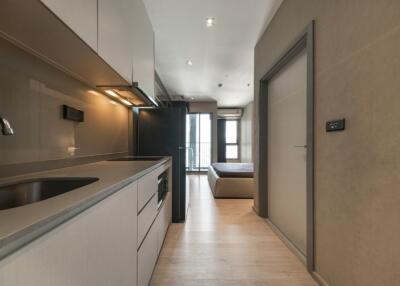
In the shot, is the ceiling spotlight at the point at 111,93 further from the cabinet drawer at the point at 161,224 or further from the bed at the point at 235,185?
the bed at the point at 235,185

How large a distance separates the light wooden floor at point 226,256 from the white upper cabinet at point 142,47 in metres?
1.70

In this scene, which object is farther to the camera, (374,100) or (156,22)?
(156,22)

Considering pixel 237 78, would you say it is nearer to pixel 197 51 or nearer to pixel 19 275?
pixel 197 51

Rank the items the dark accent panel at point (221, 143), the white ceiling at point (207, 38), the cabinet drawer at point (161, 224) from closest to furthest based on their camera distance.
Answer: the cabinet drawer at point (161, 224), the white ceiling at point (207, 38), the dark accent panel at point (221, 143)

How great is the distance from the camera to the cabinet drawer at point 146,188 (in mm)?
1465

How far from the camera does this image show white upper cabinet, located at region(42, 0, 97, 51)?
98cm

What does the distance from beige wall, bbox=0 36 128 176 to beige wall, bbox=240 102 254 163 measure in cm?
660

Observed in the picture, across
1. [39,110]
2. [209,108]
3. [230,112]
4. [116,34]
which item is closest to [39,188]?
[39,110]

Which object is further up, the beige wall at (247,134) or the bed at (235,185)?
the beige wall at (247,134)

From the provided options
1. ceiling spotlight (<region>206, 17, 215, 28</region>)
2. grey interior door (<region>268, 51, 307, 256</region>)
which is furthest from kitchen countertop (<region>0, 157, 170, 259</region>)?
ceiling spotlight (<region>206, 17, 215, 28</region>)

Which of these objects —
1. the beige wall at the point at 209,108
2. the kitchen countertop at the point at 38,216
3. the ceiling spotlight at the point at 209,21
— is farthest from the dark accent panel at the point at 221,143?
the kitchen countertop at the point at 38,216

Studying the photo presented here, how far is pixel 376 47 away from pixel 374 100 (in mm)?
280

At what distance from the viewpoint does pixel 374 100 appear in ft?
4.22

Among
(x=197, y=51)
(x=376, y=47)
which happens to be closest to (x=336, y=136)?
(x=376, y=47)
